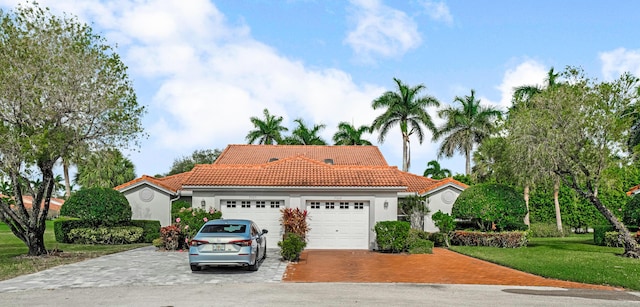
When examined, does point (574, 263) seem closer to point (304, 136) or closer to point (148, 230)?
point (148, 230)

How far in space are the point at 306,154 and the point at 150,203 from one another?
10.0 metres

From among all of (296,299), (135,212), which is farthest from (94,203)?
Result: (296,299)

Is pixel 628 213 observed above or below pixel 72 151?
below

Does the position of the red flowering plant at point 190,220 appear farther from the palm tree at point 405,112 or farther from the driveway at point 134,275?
the palm tree at point 405,112

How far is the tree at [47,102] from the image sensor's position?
16609 millimetres

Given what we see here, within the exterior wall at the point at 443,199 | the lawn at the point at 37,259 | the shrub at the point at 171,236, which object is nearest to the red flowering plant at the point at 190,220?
the shrub at the point at 171,236

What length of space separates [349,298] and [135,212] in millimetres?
22386

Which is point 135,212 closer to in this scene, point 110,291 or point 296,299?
point 110,291

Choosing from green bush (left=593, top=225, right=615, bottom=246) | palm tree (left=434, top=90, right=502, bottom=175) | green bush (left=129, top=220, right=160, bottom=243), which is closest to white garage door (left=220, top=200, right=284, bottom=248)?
green bush (left=129, top=220, right=160, bottom=243)

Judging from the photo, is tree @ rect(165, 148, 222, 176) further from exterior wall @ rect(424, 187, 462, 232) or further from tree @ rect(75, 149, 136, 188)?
exterior wall @ rect(424, 187, 462, 232)

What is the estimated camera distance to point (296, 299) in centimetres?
1008

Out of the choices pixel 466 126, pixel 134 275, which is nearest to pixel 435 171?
pixel 466 126

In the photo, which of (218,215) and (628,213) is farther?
(628,213)

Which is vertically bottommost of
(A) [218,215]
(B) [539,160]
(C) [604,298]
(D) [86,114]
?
(C) [604,298]
